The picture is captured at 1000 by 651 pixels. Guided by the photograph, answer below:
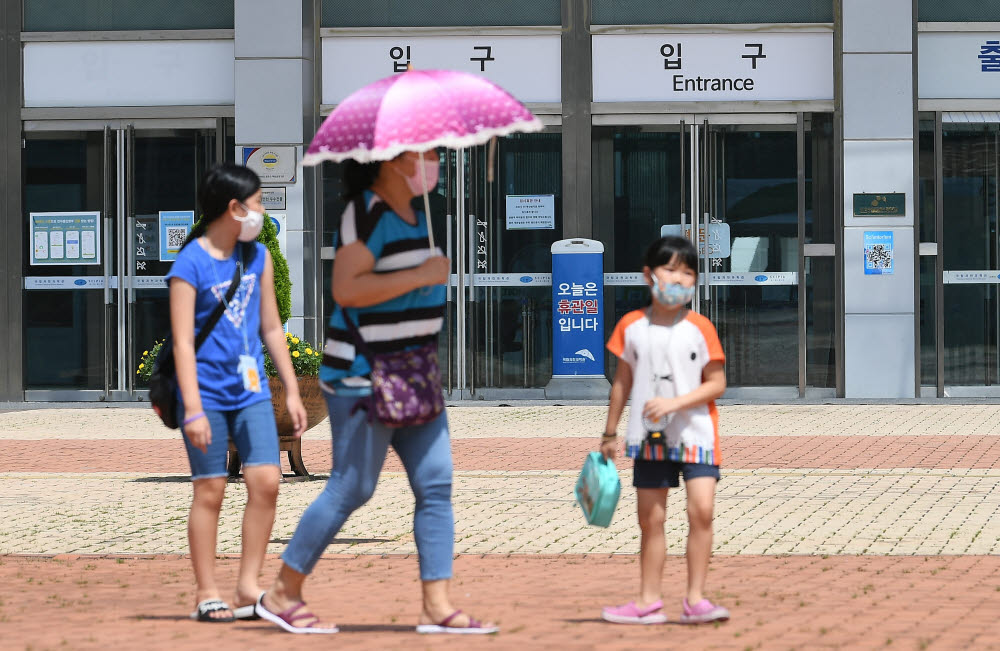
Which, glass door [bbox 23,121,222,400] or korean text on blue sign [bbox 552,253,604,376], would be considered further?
glass door [bbox 23,121,222,400]

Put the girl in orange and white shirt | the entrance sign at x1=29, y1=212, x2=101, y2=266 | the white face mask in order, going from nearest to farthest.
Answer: the girl in orange and white shirt
the white face mask
the entrance sign at x1=29, y1=212, x2=101, y2=266

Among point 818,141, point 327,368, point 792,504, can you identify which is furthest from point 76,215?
point 327,368

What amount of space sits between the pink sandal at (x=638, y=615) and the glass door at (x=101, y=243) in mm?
14418

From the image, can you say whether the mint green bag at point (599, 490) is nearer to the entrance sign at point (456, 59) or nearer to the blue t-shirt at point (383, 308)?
the blue t-shirt at point (383, 308)

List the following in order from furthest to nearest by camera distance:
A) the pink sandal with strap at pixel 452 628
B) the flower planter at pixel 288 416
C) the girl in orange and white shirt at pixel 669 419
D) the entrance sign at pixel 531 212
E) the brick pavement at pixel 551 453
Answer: the entrance sign at pixel 531 212 → the brick pavement at pixel 551 453 → the flower planter at pixel 288 416 → the girl in orange and white shirt at pixel 669 419 → the pink sandal with strap at pixel 452 628

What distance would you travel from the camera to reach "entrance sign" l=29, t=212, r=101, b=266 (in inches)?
771

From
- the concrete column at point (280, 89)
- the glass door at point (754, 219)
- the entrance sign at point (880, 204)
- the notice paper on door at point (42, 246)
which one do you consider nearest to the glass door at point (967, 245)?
the entrance sign at point (880, 204)

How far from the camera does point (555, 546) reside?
793 cm

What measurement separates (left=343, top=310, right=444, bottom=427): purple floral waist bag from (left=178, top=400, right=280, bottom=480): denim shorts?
549mm

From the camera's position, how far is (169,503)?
32.2 feet

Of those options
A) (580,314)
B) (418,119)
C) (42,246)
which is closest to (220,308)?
(418,119)

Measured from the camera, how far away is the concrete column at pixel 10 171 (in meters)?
19.7

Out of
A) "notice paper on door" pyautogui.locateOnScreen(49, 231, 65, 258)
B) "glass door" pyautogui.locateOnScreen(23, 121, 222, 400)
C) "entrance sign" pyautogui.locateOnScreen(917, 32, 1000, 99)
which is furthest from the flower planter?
"entrance sign" pyautogui.locateOnScreen(917, 32, 1000, 99)

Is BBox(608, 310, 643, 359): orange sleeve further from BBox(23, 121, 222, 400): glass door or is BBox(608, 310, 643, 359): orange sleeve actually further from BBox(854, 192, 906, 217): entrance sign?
BBox(23, 121, 222, 400): glass door
